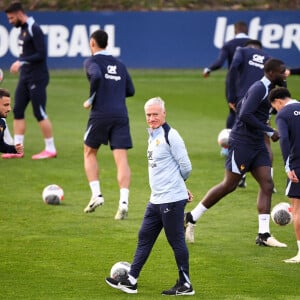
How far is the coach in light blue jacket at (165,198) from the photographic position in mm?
11195

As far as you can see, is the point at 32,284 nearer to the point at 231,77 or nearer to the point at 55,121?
the point at 231,77

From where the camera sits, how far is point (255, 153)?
13883mm

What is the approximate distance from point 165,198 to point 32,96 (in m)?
9.57

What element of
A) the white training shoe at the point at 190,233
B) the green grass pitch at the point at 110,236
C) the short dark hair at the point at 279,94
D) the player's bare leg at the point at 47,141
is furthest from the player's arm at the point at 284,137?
the player's bare leg at the point at 47,141

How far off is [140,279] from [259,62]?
23.8 feet

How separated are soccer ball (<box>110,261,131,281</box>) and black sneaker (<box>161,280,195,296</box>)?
523mm

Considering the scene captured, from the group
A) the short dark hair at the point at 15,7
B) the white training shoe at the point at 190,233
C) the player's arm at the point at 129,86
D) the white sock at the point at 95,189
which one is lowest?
the white sock at the point at 95,189

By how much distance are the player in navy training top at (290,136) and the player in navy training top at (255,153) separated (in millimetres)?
1037

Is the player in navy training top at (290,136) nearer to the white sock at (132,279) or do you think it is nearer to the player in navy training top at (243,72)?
the white sock at (132,279)

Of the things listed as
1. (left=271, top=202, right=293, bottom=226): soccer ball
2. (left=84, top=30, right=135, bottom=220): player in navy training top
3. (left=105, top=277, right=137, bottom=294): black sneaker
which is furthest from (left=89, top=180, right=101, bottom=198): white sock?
(left=105, top=277, right=137, bottom=294): black sneaker

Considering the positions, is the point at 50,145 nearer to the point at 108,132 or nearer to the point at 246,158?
the point at 108,132

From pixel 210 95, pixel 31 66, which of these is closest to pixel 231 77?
pixel 31 66

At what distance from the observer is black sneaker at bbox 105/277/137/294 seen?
37.3 feet

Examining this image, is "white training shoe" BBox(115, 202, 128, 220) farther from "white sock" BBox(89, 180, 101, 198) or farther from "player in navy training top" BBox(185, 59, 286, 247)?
"player in navy training top" BBox(185, 59, 286, 247)
